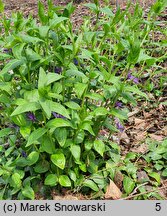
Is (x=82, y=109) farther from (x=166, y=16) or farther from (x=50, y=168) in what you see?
(x=166, y=16)

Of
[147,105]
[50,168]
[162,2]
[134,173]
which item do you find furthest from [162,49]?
[50,168]

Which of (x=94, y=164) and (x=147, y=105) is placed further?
(x=147, y=105)

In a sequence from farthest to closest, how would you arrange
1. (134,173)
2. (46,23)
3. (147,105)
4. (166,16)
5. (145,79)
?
(166,16), (145,79), (147,105), (134,173), (46,23)

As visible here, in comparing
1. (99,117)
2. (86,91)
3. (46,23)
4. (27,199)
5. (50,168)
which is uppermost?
(46,23)

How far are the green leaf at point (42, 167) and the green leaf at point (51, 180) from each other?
0.05 metres

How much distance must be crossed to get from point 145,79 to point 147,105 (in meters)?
0.39

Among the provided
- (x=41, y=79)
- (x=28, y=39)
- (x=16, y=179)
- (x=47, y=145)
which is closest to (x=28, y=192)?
(x=16, y=179)

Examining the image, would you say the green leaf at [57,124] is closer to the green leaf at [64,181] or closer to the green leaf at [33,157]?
the green leaf at [33,157]

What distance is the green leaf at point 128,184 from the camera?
2.10 meters

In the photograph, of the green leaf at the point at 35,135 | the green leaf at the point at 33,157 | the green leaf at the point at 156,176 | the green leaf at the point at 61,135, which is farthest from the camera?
the green leaf at the point at 156,176

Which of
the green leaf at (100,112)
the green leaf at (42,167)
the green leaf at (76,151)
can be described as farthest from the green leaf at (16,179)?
the green leaf at (100,112)

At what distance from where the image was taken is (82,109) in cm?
194

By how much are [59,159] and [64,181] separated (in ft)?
0.65

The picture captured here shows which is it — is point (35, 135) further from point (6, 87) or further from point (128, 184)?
point (128, 184)
